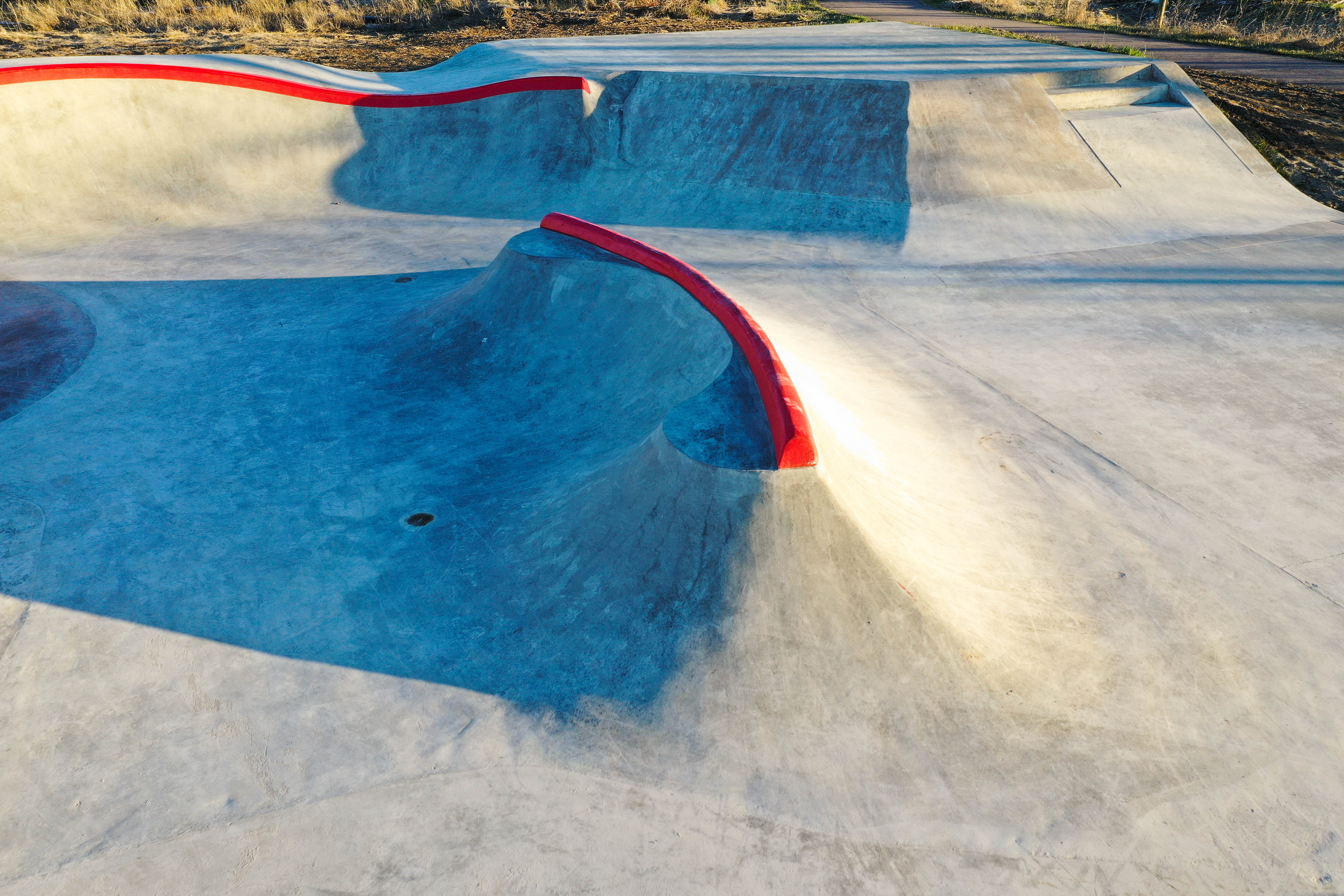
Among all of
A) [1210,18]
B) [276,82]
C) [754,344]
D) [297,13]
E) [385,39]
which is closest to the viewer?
[754,344]

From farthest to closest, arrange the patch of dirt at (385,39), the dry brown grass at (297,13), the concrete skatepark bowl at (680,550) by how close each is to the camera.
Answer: the dry brown grass at (297,13)
the patch of dirt at (385,39)
the concrete skatepark bowl at (680,550)

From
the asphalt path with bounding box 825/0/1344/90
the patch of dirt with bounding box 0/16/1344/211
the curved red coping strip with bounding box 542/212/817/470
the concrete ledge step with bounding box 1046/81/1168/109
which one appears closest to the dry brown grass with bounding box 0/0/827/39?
the patch of dirt with bounding box 0/16/1344/211

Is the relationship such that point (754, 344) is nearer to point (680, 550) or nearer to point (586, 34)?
point (680, 550)

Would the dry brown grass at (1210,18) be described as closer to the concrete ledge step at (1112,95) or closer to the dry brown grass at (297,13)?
the dry brown grass at (297,13)

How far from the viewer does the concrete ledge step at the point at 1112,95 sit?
1348 cm

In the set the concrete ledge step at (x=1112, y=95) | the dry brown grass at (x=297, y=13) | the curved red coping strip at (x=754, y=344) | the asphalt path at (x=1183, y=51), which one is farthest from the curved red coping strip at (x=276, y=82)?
the asphalt path at (x=1183, y=51)

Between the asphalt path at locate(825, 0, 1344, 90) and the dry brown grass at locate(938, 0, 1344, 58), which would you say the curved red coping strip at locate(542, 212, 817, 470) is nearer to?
the asphalt path at locate(825, 0, 1344, 90)

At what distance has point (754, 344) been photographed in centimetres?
554

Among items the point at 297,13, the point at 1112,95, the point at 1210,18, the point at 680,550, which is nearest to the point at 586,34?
the point at 297,13

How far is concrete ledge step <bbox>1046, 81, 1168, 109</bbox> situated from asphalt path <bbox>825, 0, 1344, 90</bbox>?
16.6 feet

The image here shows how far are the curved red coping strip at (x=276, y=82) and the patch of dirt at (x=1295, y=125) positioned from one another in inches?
453

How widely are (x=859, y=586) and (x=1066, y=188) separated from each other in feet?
32.1

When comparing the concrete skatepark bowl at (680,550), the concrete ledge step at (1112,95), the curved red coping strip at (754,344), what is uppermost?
the concrete ledge step at (1112,95)

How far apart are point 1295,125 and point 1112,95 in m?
3.42
